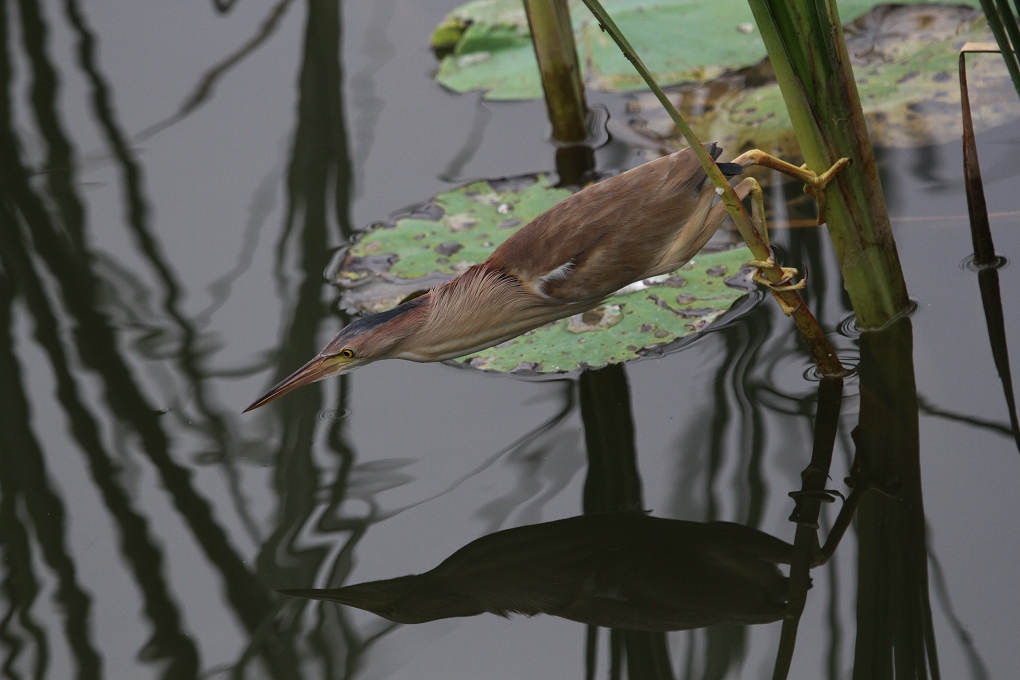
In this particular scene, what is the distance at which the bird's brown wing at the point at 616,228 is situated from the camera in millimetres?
2512

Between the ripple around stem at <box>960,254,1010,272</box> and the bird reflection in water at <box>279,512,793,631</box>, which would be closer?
the bird reflection in water at <box>279,512,793,631</box>

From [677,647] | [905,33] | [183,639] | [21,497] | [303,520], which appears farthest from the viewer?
[905,33]

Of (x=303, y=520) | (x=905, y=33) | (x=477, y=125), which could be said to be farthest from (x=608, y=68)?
(x=303, y=520)

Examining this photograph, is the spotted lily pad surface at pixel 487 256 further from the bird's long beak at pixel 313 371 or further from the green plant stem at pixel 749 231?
the bird's long beak at pixel 313 371

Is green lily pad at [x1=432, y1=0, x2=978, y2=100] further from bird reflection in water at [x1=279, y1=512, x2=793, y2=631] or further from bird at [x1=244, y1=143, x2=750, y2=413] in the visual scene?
bird reflection in water at [x1=279, y1=512, x2=793, y2=631]

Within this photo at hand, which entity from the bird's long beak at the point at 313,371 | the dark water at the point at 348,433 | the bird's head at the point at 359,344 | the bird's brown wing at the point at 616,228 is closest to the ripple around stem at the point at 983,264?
the dark water at the point at 348,433

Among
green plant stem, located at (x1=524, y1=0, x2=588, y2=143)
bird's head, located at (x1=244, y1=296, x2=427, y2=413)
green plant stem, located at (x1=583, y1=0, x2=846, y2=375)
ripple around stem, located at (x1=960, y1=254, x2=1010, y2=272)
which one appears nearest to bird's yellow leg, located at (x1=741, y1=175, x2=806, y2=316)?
green plant stem, located at (x1=583, y1=0, x2=846, y2=375)

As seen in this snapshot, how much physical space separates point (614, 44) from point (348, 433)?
81.7 inches

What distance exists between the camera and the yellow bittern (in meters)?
2.52

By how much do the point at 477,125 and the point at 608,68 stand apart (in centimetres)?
53

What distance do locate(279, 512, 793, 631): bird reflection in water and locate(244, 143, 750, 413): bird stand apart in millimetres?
529

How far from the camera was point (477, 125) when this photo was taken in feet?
13.1

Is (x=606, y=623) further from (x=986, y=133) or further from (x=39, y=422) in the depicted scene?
(x=986, y=133)

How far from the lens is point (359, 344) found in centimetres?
254
